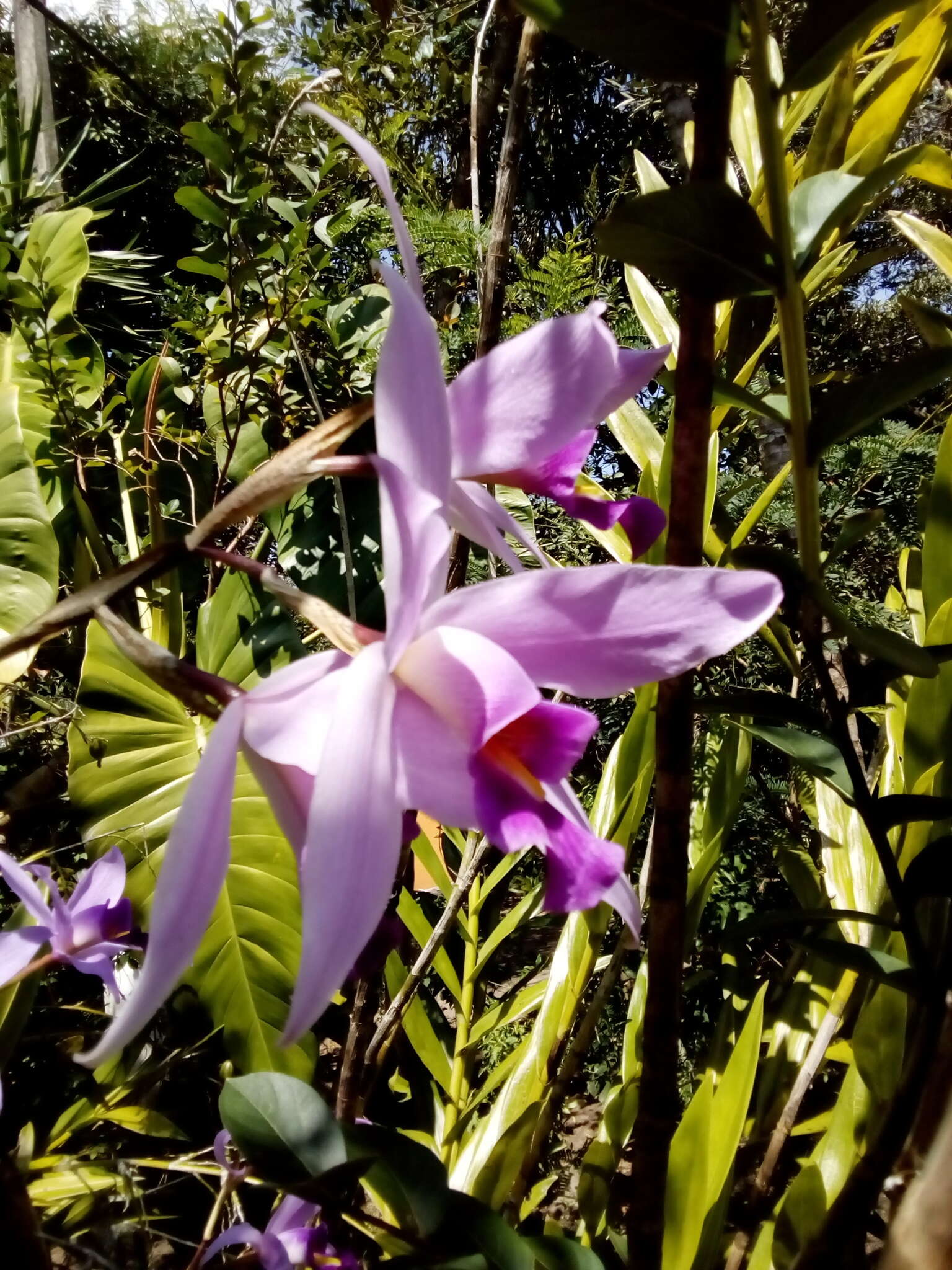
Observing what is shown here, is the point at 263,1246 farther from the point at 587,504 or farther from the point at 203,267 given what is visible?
the point at 203,267

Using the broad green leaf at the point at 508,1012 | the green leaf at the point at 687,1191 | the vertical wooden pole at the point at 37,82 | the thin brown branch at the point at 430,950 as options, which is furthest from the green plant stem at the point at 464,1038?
the vertical wooden pole at the point at 37,82

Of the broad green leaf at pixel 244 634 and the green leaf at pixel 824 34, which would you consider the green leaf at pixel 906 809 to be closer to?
the green leaf at pixel 824 34

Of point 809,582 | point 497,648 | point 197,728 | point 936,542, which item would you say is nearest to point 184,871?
point 497,648

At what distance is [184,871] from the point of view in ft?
0.78

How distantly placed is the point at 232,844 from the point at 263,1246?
51 centimetres

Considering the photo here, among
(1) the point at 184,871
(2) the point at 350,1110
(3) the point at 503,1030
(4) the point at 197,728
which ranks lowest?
(3) the point at 503,1030

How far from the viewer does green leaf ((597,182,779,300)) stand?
304 mm

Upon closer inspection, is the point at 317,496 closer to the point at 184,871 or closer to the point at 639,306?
the point at 639,306

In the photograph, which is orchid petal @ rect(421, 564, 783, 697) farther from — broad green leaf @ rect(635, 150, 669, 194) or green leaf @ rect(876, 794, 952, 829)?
broad green leaf @ rect(635, 150, 669, 194)

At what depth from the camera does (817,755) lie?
449 millimetres

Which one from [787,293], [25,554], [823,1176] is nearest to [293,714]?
[787,293]

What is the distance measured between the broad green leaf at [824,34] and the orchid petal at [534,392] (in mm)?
114

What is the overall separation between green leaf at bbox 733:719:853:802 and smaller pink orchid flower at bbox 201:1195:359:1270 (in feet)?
1.75

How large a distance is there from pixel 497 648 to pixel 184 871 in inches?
4.9
